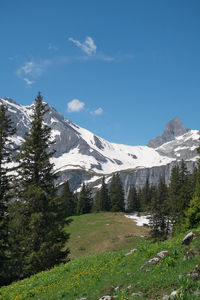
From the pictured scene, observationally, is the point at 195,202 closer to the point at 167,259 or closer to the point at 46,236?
the point at 46,236

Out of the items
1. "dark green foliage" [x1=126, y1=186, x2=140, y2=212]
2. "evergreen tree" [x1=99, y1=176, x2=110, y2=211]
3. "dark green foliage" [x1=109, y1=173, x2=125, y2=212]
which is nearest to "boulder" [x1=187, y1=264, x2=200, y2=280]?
"dark green foliage" [x1=109, y1=173, x2=125, y2=212]

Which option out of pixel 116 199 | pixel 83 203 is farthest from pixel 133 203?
pixel 83 203

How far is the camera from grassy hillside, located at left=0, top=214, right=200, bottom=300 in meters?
8.80

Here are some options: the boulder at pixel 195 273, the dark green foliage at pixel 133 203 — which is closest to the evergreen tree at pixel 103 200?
the dark green foliage at pixel 133 203

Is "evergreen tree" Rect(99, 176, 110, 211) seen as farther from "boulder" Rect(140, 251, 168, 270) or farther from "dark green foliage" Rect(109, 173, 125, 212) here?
"boulder" Rect(140, 251, 168, 270)

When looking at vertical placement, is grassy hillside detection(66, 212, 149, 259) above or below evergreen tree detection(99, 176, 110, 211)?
below

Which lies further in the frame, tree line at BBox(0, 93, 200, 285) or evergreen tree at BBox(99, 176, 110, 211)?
evergreen tree at BBox(99, 176, 110, 211)

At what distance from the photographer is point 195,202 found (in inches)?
1139

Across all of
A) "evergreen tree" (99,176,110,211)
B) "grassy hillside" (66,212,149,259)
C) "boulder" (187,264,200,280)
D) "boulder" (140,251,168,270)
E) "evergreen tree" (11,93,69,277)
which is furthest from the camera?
"evergreen tree" (99,176,110,211)

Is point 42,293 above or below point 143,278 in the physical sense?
below

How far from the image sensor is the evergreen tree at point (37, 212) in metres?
21.1

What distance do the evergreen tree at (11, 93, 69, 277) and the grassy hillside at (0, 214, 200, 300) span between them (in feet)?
19.3

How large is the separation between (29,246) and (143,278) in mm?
13831

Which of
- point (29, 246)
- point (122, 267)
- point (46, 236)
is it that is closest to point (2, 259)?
point (29, 246)
